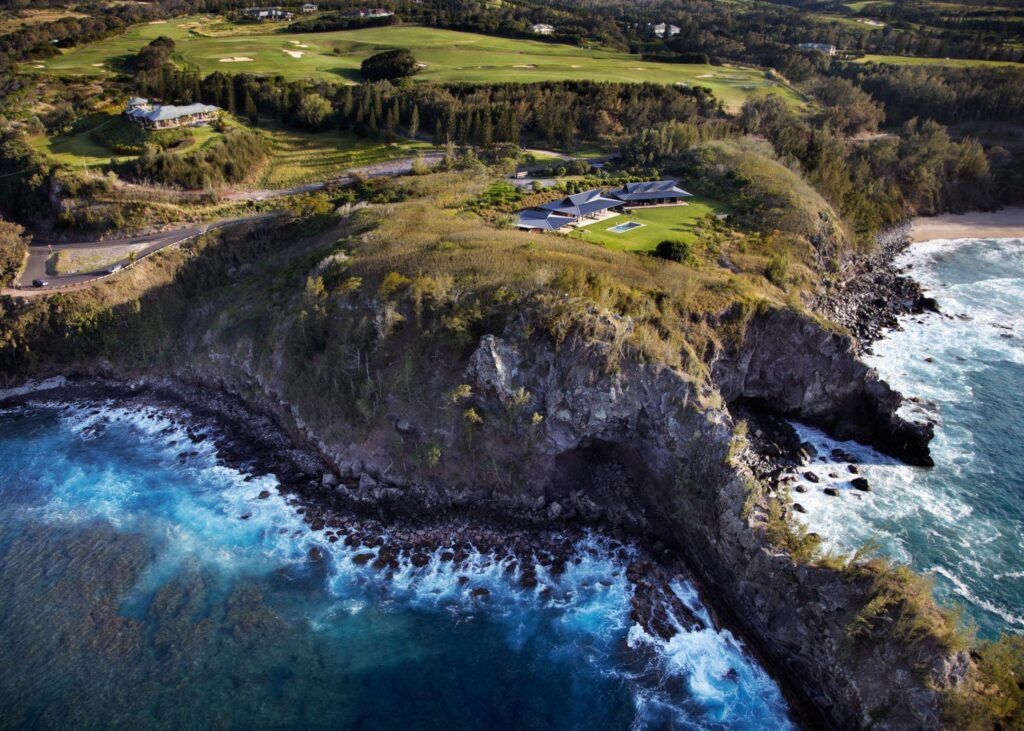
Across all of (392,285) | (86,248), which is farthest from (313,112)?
(392,285)

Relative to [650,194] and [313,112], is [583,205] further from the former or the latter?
[313,112]

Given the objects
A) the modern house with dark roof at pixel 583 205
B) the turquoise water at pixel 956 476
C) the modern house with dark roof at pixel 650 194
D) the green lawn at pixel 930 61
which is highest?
the green lawn at pixel 930 61

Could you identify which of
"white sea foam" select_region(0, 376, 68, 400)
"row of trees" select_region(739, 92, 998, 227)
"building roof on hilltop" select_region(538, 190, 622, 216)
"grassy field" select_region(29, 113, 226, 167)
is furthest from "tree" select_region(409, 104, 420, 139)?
"white sea foam" select_region(0, 376, 68, 400)

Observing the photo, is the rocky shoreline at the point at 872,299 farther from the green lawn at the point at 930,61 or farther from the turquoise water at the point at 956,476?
the green lawn at the point at 930,61

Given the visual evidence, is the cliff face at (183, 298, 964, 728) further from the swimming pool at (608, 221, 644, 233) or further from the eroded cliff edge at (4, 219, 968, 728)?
the swimming pool at (608, 221, 644, 233)

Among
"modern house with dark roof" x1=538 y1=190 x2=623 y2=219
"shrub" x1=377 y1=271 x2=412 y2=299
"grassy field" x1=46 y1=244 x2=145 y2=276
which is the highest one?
"modern house with dark roof" x1=538 y1=190 x2=623 y2=219

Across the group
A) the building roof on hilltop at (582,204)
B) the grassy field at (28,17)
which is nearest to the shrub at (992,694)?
the building roof on hilltop at (582,204)

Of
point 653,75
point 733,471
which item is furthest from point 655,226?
point 653,75
